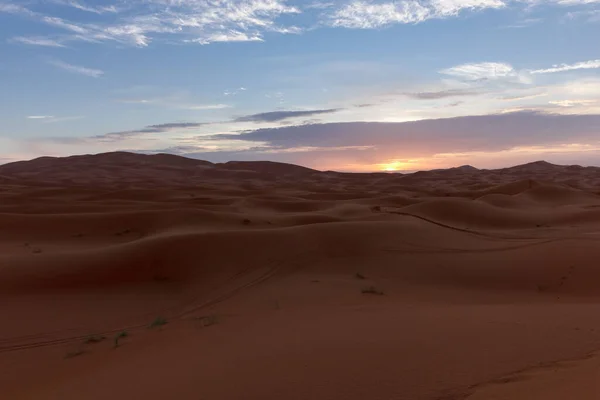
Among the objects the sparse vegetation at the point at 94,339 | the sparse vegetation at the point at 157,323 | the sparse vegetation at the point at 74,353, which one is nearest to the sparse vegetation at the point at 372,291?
the sparse vegetation at the point at 157,323

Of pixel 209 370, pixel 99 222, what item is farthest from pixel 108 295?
pixel 99 222

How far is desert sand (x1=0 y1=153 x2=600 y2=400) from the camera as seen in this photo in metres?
4.59

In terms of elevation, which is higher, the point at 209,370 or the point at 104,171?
the point at 104,171

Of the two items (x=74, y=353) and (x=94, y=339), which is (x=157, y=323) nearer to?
(x=94, y=339)

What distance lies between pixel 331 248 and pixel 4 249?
872cm

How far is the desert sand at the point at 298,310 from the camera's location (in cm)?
459

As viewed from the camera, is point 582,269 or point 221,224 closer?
point 582,269

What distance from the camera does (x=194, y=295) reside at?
30.9 ft

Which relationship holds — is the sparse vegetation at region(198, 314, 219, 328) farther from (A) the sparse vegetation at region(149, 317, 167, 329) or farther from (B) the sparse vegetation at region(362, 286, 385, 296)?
(B) the sparse vegetation at region(362, 286, 385, 296)

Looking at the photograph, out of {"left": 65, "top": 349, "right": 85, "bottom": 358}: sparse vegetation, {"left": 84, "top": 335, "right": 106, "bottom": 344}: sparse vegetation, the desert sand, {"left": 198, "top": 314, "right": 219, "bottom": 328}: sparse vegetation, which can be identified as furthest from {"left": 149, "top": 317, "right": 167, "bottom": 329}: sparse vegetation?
{"left": 65, "top": 349, "right": 85, "bottom": 358}: sparse vegetation

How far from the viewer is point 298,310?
25.0 feet

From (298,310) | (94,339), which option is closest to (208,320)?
(298,310)

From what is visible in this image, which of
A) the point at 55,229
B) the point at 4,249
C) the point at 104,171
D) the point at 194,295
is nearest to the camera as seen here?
the point at 194,295

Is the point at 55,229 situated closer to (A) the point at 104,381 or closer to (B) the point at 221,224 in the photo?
(B) the point at 221,224
